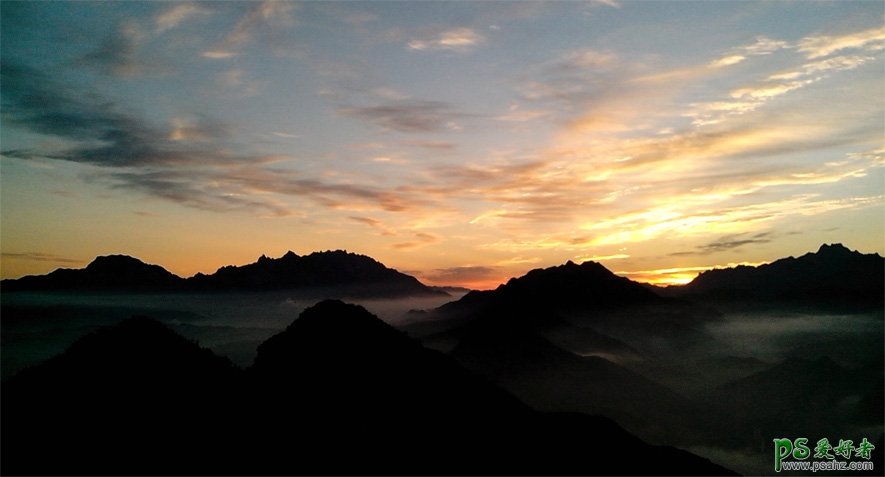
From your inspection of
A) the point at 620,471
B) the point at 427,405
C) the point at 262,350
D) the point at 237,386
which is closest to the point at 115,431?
the point at 237,386

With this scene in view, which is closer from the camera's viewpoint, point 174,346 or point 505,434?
point 174,346

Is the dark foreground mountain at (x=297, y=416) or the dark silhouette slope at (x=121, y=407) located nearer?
the dark silhouette slope at (x=121, y=407)

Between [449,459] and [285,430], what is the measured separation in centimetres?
2561

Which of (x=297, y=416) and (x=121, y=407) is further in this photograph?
(x=297, y=416)

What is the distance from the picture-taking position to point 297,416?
73.8 m

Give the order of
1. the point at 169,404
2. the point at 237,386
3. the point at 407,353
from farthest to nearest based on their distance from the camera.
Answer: the point at 407,353
the point at 237,386
the point at 169,404

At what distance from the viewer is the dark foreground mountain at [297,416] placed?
55.2 m

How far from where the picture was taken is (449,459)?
77.4 meters

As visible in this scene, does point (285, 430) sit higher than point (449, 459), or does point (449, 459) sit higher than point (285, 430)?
point (285, 430)

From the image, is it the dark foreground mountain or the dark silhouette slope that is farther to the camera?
the dark foreground mountain

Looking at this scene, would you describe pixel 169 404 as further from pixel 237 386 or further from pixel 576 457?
pixel 576 457

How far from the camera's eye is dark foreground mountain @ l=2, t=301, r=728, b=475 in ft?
181

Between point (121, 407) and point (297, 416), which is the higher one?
point (121, 407)

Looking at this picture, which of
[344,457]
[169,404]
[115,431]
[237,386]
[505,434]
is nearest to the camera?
[115,431]
